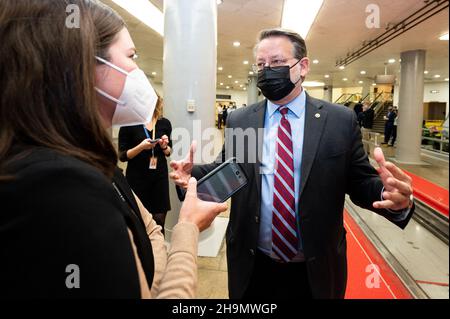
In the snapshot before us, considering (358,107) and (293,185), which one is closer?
(293,185)

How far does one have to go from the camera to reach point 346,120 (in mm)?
930

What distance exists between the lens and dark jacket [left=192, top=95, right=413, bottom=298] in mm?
732

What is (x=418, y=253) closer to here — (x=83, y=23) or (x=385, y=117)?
(x=385, y=117)

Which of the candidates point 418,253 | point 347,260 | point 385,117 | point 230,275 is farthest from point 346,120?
point 230,275

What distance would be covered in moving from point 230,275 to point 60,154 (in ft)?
2.60

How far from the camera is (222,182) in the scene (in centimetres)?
79

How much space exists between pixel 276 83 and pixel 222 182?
45cm

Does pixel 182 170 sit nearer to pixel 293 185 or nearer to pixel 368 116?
pixel 293 185

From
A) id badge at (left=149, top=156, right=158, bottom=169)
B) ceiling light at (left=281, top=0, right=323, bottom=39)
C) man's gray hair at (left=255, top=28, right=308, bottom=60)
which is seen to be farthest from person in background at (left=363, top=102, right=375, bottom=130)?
ceiling light at (left=281, top=0, right=323, bottom=39)

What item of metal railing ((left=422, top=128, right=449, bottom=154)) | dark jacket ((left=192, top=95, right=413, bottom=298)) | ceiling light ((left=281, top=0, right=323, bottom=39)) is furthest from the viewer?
ceiling light ((left=281, top=0, right=323, bottom=39))

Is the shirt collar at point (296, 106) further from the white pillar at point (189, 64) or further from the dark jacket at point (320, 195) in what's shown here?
the white pillar at point (189, 64)

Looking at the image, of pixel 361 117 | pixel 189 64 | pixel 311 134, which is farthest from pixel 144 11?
pixel 311 134

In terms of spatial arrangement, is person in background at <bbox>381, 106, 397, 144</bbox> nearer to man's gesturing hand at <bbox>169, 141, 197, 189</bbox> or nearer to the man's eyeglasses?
the man's eyeglasses

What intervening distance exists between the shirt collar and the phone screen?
0.27 metres
